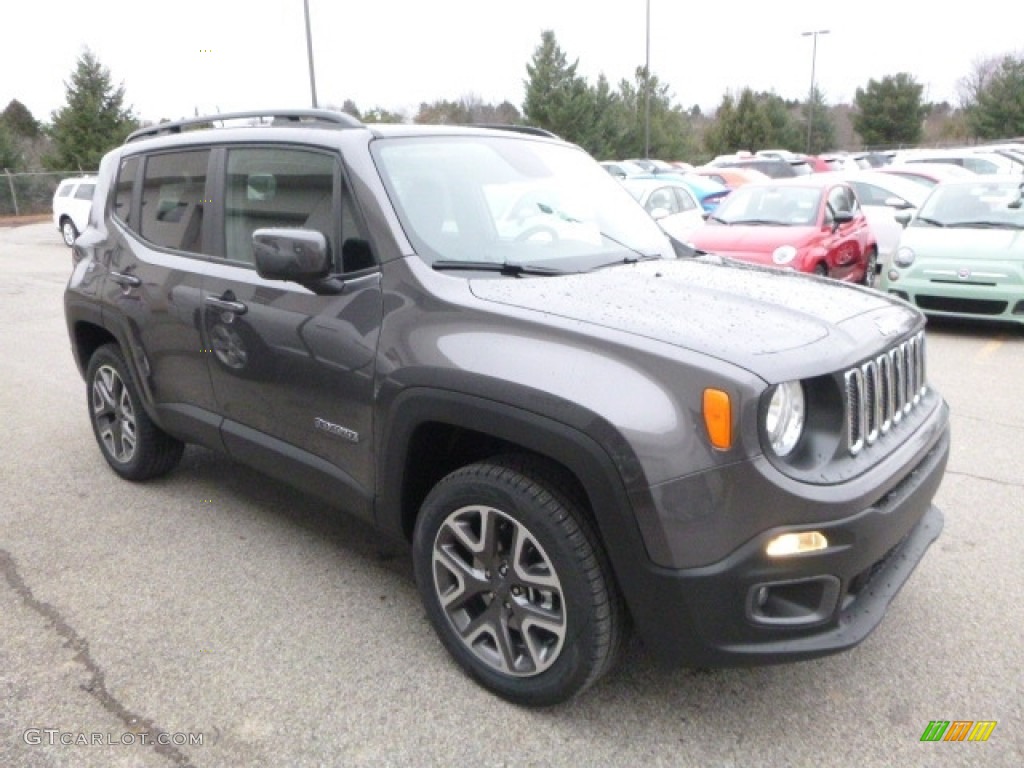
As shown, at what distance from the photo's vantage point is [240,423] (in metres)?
3.62

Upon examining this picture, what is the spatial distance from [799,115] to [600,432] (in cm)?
6369

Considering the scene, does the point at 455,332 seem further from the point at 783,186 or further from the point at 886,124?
the point at 886,124

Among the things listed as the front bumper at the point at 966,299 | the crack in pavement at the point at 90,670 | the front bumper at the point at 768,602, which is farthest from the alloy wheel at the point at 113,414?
the front bumper at the point at 966,299

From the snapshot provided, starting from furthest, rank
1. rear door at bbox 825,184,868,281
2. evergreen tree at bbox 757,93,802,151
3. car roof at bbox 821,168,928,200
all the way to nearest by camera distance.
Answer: evergreen tree at bbox 757,93,802,151
car roof at bbox 821,168,928,200
rear door at bbox 825,184,868,281

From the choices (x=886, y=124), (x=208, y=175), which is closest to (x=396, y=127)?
(x=208, y=175)

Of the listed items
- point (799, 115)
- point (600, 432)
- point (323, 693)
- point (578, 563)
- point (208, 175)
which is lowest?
point (323, 693)

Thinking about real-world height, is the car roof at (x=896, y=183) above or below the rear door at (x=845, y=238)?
above

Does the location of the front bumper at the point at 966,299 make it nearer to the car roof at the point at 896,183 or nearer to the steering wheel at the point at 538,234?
the car roof at the point at 896,183

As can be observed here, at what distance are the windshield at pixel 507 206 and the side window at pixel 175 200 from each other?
1.10 m

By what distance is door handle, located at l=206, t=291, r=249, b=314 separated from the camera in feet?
11.3

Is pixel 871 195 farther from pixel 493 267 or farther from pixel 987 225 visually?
pixel 493 267

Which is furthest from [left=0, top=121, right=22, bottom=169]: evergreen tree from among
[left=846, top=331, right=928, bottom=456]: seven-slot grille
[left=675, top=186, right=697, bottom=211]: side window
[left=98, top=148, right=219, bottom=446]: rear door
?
[left=846, top=331, right=928, bottom=456]: seven-slot grille

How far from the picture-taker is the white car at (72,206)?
21688mm

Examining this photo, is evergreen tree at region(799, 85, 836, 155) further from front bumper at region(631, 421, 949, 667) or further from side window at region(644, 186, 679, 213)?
front bumper at region(631, 421, 949, 667)
